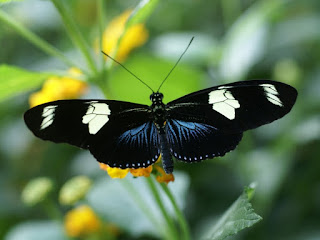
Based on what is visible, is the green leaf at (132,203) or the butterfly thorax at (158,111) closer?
the butterfly thorax at (158,111)

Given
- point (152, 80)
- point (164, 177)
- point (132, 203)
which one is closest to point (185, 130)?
point (164, 177)

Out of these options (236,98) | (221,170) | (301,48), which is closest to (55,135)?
(236,98)

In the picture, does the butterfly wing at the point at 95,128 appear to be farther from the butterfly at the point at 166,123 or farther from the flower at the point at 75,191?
the flower at the point at 75,191

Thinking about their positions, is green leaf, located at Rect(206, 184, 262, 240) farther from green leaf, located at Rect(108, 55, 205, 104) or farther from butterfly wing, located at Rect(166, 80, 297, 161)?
green leaf, located at Rect(108, 55, 205, 104)

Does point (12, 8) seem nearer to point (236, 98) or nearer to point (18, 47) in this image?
point (18, 47)

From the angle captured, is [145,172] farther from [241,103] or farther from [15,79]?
[15,79]

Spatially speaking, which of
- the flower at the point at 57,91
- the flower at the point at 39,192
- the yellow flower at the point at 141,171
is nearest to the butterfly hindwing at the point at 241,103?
the yellow flower at the point at 141,171

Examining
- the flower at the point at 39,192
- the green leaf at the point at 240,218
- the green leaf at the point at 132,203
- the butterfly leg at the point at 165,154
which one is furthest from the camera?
the flower at the point at 39,192

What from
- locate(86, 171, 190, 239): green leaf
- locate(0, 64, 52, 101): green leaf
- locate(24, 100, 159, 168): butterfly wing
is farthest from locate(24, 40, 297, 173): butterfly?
locate(86, 171, 190, 239): green leaf
